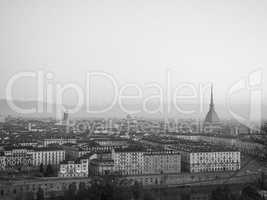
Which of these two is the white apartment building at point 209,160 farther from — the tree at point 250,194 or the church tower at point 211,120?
the church tower at point 211,120

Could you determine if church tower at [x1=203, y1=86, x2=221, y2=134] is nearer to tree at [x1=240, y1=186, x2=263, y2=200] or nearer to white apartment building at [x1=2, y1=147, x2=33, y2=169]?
white apartment building at [x1=2, y1=147, x2=33, y2=169]

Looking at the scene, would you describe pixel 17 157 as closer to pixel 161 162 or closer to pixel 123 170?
pixel 123 170

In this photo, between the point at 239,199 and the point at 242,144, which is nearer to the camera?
the point at 239,199

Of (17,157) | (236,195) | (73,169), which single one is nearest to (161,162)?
(73,169)

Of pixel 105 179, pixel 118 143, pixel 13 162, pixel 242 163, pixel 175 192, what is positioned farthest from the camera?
pixel 118 143

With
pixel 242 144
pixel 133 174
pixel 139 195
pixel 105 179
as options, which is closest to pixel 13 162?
pixel 133 174

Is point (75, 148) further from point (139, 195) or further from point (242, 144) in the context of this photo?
point (242, 144)

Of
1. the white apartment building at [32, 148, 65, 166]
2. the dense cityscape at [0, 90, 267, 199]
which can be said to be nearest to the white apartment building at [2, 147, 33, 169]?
the dense cityscape at [0, 90, 267, 199]

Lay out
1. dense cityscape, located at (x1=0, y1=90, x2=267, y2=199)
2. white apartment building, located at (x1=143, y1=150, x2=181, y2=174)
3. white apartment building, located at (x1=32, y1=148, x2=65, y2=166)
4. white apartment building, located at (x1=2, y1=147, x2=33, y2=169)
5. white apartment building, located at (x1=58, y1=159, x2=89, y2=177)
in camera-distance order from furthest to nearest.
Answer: white apartment building, located at (x1=32, y1=148, x2=65, y2=166)
white apartment building, located at (x1=2, y1=147, x2=33, y2=169)
white apartment building, located at (x1=143, y1=150, x2=181, y2=174)
white apartment building, located at (x1=58, y1=159, x2=89, y2=177)
dense cityscape, located at (x1=0, y1=90, x2=267, y2=199)
